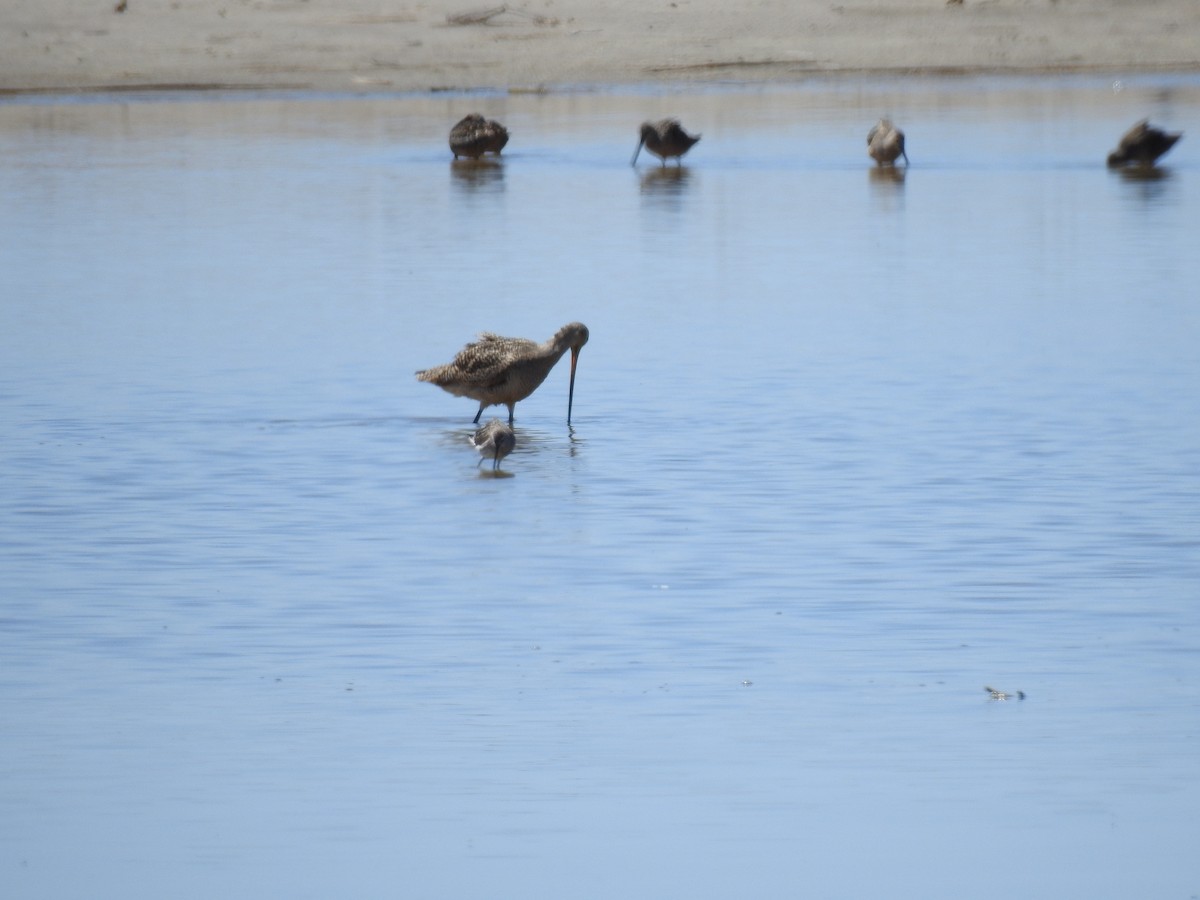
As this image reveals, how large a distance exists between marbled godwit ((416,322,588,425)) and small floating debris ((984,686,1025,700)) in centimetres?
542

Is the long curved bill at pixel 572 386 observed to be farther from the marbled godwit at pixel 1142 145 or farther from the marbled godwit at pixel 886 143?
the marbled godwit at pixel 1142 145

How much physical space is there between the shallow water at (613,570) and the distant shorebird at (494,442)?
143 millimetres

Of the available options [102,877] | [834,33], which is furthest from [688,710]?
[834,33]

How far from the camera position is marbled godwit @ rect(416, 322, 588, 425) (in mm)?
11961

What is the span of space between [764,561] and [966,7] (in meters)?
32.9

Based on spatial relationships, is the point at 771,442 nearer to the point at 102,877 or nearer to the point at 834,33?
the point at 102,877

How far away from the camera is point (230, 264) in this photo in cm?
1900

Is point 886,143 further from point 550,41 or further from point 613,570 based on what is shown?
point 613,570

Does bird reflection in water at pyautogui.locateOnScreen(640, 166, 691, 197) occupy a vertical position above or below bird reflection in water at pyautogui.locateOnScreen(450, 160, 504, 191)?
below

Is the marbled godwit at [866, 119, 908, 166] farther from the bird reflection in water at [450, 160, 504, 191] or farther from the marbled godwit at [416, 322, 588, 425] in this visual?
the marbled godwit at [416, 322, 588, 425]

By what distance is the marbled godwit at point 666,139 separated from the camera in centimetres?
2695

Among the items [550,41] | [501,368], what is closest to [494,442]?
[501,368]

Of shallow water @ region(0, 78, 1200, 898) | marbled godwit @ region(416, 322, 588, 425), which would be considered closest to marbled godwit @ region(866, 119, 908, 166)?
shallow water @ region(0, 78, 1200, 898)

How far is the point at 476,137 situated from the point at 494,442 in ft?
55.3
